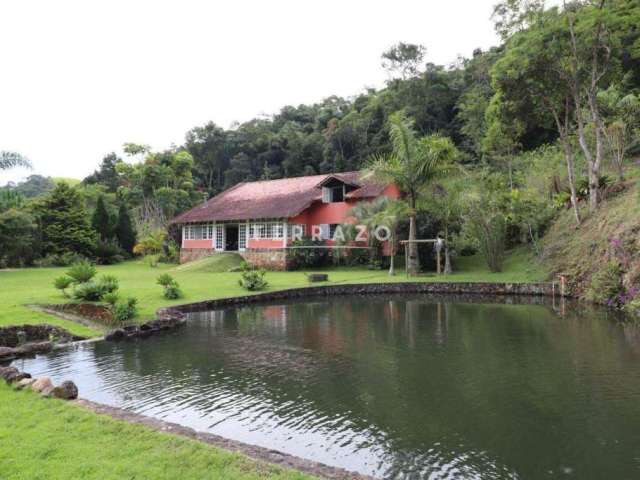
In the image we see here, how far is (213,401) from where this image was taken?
23.5 ft

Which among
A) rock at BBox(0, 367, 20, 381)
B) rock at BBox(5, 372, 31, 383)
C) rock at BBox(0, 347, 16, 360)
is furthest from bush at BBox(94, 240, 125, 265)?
rock at BBox(5, 372, 31, 383)

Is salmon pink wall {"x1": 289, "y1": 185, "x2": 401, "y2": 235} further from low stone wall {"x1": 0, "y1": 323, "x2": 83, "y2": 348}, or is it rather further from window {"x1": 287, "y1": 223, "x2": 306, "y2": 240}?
low stone wall {"x1": 0, "y1": 323, "x2": 83, "y2": 348}

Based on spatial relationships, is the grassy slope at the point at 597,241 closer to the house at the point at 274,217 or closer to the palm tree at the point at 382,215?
the palm tree at the point at 382,215

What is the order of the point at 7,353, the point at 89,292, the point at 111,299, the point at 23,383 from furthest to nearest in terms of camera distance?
the point at 89,292 → the point at 111,299 → the point at 7,353 → the point at 23,383

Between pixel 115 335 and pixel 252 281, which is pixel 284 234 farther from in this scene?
A: pixel 115 335

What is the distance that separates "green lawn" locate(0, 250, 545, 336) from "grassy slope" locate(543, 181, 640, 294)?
3.55 ft

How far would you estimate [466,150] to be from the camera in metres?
40.5

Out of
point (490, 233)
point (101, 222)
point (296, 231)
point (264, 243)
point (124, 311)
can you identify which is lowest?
point (124, 311)

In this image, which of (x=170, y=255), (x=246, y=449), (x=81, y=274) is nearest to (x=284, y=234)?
(x=170, y=255)

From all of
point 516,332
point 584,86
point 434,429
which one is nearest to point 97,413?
point 434,429

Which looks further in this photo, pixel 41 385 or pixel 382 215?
pixel 382 215

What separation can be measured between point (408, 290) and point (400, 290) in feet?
1.10

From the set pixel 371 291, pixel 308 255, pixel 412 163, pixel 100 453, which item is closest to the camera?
pixel 100 453

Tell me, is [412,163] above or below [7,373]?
above
